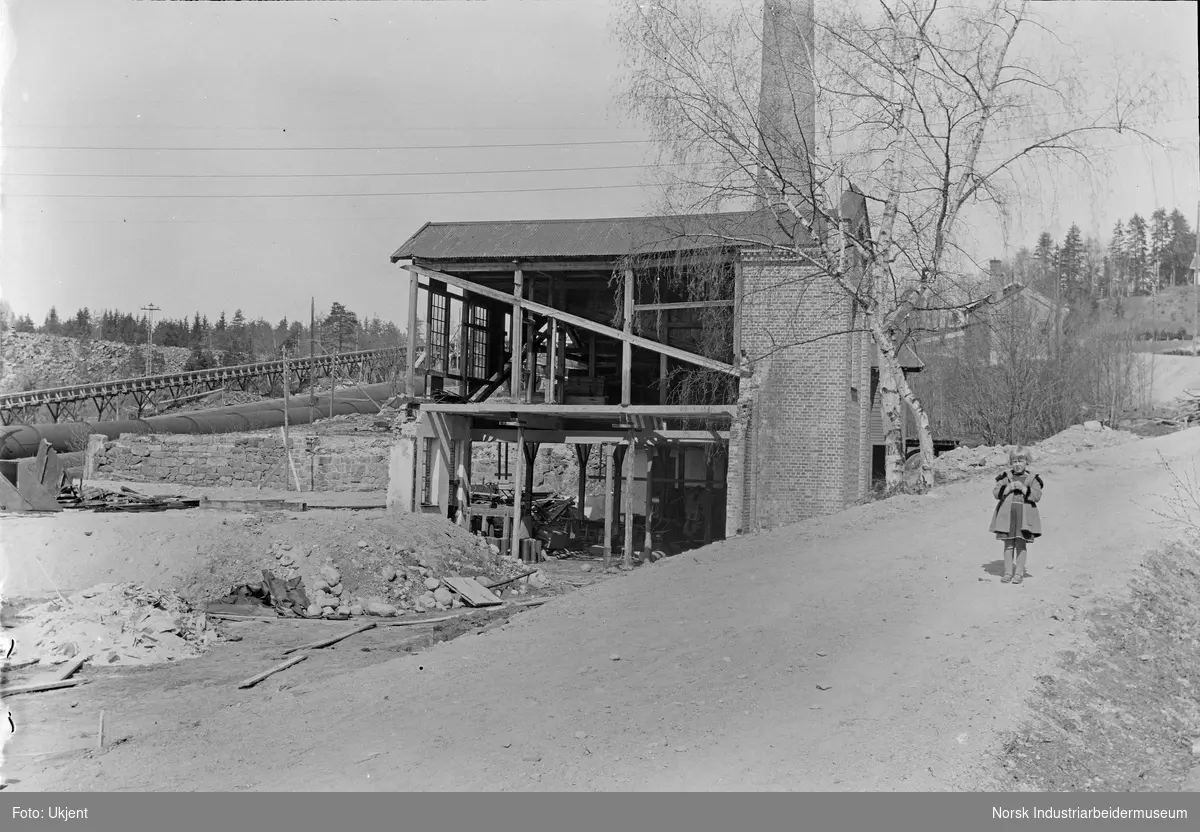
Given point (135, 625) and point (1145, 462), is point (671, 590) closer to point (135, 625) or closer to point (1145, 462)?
point (135, 625)

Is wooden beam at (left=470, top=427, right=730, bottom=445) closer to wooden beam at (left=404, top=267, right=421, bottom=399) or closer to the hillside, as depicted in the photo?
wooden beam at (left=404, top=267, right=421, bottom=399)

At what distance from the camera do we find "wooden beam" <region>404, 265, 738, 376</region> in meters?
20.7

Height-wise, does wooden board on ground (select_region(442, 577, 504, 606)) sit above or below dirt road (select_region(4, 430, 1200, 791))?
below

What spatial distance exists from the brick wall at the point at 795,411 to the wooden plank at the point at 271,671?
10056 millimetres

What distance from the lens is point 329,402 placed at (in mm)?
50938

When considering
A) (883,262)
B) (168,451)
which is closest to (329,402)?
(168,451)

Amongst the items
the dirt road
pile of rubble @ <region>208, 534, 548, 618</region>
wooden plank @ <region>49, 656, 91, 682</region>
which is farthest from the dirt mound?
the dirt road

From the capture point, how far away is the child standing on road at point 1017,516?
9.84 metres

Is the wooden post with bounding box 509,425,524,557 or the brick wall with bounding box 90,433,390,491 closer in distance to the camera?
the wooden post with bounding box 509,425,524,557

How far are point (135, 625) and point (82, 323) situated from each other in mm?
86757

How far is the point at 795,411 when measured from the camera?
20047mm

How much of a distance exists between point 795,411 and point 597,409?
4846 millimetres

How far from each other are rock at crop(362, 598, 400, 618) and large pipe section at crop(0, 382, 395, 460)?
24.2 metres

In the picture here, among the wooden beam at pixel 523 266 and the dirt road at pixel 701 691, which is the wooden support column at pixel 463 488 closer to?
the wooden beam at pixel 523 266
